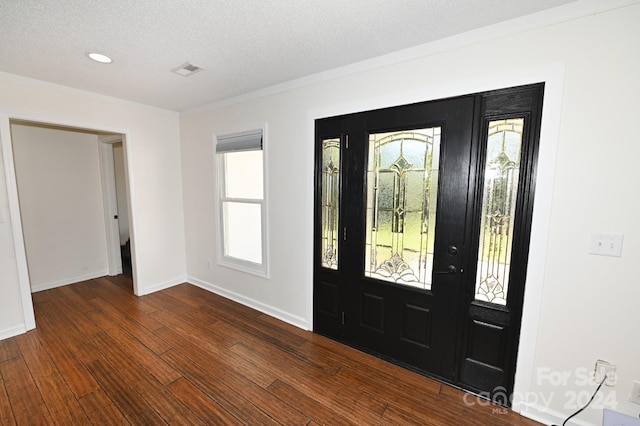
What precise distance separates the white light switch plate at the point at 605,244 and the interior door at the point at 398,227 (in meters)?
0.68

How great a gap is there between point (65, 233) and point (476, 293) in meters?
5.38

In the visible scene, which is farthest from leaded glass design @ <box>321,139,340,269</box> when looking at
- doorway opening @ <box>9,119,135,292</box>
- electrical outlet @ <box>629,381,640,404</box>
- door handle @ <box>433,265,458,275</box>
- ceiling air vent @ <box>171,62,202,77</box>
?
doorway opening @ <box>9,119,135,292</box>

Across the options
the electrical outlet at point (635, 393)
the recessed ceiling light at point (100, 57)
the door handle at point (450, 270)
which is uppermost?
the recessed ceiling light at point (100, 57)

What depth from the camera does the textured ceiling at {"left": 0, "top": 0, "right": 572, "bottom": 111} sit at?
4.97 feet

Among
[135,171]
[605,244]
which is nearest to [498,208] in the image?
[605,244]

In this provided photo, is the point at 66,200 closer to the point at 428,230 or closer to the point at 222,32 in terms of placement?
the point at 222,32

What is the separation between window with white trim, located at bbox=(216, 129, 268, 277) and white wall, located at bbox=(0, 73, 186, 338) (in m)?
0.94

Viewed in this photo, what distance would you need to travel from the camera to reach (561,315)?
1.62 m

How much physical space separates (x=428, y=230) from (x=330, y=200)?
0.94 m

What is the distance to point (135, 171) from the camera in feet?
11.3

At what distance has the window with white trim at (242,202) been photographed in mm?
3078

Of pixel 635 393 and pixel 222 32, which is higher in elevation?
pixel 222 32

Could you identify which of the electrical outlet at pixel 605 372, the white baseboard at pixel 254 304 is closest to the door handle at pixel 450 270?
the electrical outlet at pixel 605 372

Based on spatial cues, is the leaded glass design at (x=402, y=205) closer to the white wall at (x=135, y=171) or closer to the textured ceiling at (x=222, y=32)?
the textured ceiling at (x=222, y=32)
